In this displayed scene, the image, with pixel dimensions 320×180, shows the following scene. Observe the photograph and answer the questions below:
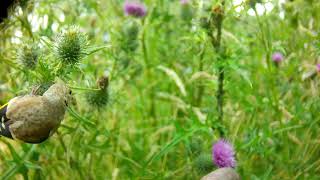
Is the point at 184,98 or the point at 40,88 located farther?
the point at 184,98

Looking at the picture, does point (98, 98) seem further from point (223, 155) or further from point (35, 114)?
point (35, 114)

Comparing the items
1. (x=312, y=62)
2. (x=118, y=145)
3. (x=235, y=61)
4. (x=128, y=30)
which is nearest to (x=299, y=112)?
(x=235, y=61)

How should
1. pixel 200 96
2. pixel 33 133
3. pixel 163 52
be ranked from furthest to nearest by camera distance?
pixel 163 52
pixel 200 96
pixel 33 133

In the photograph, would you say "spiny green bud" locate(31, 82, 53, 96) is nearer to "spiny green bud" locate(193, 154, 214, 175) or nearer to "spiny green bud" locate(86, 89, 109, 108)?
"spiny green bud" locate(86, 89, 109, 108)

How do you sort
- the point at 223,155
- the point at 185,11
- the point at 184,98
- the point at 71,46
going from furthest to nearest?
the point at 185,11, the point at 184,98, the point at 223,155, the point at 71,46

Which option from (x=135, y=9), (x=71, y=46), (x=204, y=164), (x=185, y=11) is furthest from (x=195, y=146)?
(x=185, y=11)

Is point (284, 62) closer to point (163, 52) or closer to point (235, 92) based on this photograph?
point (235, 92)

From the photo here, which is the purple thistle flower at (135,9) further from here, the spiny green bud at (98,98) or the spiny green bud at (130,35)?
the spiny green bud at (98,98)
